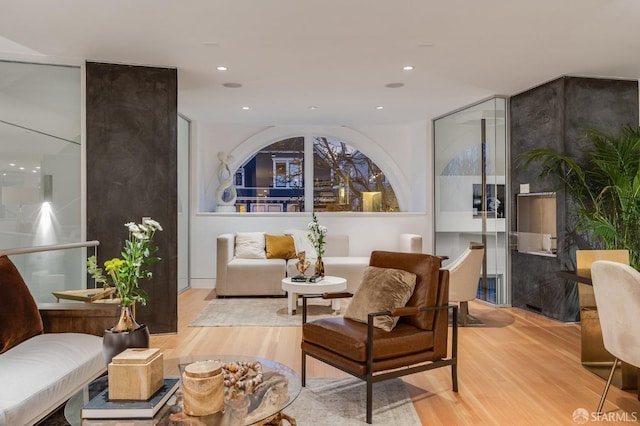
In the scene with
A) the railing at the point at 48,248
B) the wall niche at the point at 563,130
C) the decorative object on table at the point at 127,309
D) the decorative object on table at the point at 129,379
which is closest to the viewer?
the decorative object on table at the point at 129,379

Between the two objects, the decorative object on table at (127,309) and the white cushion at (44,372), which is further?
the decorative object on table at (127,309)

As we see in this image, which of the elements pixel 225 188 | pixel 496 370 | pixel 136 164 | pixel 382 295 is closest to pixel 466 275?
pixel 496 370

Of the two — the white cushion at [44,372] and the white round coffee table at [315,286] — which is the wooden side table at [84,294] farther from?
the white round coffee table at [315,286]

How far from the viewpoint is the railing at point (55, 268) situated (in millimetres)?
4133

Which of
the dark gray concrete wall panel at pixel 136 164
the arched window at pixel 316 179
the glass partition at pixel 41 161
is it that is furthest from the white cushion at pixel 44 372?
the arched window at pixel 316 179

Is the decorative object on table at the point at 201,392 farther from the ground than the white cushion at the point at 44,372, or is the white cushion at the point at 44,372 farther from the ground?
the decorative object on table at the point at 201,392

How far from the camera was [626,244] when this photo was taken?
4.36 meters

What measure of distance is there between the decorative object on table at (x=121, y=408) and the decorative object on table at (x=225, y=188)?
20.0 ft

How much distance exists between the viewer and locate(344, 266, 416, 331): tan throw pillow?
3.19 meters

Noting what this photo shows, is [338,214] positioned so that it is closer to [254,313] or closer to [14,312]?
[254,313]

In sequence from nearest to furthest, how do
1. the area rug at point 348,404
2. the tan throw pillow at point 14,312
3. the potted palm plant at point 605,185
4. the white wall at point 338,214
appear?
the tan throw pillow at point 14,312 < the area rug at point 348,404 < the potted palm plant at point 605,185 < the white wall at point 338,214

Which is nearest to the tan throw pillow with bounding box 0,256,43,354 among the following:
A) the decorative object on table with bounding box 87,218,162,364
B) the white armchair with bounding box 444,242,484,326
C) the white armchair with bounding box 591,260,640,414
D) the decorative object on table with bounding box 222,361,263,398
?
the decorative object on table with bounding box 87,218,162,364

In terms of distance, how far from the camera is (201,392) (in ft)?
6.21

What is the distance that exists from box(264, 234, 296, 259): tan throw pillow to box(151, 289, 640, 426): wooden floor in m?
1.51
